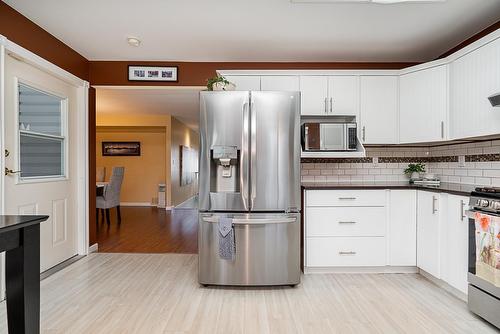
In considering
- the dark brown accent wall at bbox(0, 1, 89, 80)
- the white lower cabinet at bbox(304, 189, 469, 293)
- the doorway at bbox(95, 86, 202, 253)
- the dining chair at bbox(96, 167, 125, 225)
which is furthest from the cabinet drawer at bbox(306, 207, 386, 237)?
the dining chair at bbox(96, 167, 125, 225)

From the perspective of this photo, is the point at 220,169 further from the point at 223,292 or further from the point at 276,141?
the point at 223,292

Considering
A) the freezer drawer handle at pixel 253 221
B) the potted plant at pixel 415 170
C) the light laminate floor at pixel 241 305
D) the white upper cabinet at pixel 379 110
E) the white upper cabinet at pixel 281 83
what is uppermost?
the white upper cabinet at pixel 281 83

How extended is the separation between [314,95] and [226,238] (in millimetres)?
1847

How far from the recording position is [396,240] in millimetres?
2949

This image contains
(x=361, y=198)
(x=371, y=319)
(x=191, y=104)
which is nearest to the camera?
(x=371, y=319)

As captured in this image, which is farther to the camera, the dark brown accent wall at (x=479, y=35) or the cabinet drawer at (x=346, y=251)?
the cabinet drawer at (x=346, y=251)

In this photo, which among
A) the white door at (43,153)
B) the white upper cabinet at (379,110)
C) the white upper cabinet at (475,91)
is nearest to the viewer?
the white upper cabinet at (475,91)

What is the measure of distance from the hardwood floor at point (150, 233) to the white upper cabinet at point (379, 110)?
2607mm

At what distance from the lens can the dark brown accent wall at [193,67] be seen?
352cm

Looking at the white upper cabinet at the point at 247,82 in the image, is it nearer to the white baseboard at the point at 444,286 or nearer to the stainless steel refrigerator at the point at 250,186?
the stainless steel refrigerator at the point at 250,186

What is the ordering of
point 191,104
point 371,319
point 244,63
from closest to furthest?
point 371,319, point 244,63, point 191,104

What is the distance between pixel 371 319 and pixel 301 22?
2493mm

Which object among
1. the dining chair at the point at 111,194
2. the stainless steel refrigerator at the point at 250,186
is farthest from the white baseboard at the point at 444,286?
the dining chair at the point at 111,194

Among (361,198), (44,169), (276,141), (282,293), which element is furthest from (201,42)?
(282,293)
